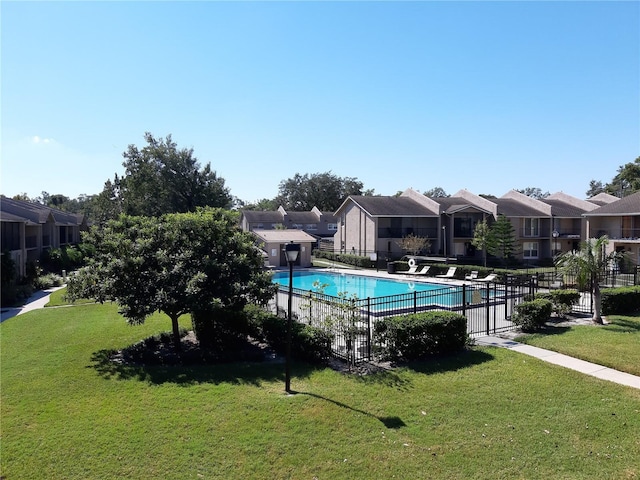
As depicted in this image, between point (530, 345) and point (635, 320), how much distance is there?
6.28 m

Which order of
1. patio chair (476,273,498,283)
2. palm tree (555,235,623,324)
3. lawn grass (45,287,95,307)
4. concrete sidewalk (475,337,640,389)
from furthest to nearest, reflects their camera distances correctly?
patio chair (476,273,498,283) → lawn grass (45,287,95,307) → palm tree (555,235,623,324) → concrete sidewalk (475,337,640,389)

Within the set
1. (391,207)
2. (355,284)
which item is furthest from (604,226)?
(355,284)

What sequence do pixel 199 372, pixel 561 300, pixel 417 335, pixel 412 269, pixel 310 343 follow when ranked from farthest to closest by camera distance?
pixel 412 269 → pixel 561 300 → pixel 417 335 → pixel 310 343 → pixel 199 372

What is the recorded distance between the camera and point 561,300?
17.6 meters

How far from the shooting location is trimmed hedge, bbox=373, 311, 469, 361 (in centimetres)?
1172

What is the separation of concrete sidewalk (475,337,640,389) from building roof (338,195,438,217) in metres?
30.7

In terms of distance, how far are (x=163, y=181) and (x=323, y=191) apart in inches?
1776

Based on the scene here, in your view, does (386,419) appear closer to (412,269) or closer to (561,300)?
(561,300)

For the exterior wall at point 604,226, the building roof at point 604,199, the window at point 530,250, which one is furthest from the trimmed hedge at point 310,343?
the building roof at point 604,199

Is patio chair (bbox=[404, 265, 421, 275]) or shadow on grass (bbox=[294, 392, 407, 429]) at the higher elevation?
patio chair (bbox=[404, 265, 421, 275])

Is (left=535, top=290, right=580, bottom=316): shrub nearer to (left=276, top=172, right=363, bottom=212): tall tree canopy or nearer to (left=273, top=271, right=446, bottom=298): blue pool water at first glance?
(left=273, top=271, right=446, bottom=298): blue pool water

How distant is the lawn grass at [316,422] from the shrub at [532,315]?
3.68m

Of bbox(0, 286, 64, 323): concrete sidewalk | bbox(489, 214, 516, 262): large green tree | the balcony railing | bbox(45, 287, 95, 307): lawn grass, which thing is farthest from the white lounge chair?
bbox(0, 286, 64, 323): concrete sidewalk

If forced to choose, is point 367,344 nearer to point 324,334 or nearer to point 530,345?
point 324,334
